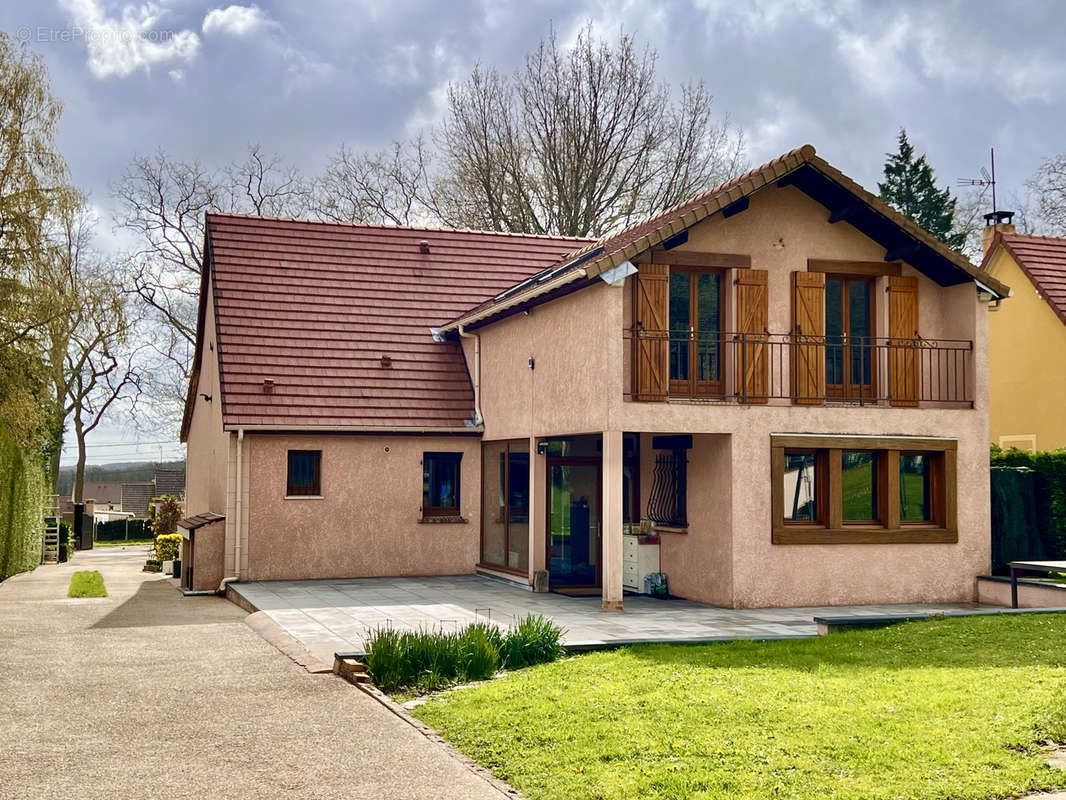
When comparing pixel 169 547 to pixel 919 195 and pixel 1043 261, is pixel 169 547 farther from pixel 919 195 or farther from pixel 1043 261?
pixel 919 195

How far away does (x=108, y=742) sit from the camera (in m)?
8.41

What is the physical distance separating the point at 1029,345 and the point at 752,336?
36.3 ft

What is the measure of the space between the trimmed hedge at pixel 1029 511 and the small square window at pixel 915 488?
1966 millimetres

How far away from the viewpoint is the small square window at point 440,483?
21.3 m

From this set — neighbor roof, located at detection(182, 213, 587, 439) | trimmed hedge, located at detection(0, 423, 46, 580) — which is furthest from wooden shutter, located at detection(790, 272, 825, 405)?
trimmed hedge, located at detection(0, 423, 46, 580)

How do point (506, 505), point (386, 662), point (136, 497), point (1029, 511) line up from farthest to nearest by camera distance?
point (136, 497) < point (506, 505) < point (1029, 511) < point (386, 662)

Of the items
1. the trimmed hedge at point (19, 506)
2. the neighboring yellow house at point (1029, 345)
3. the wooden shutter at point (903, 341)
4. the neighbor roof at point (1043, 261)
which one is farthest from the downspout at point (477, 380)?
the neighbor roof at point (1043, 261)

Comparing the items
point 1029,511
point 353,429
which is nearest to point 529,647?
point 353,429

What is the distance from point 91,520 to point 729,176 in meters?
27.4

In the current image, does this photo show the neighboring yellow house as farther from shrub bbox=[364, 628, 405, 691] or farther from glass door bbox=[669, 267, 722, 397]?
shrub bbox=[364, 628, 405, 691]

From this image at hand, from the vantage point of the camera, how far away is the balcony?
16.2 meters

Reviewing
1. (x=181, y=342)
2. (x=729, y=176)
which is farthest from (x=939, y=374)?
(x=181, y=342)

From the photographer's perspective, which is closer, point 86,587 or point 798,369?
point 798,369

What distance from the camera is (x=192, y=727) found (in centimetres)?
885
